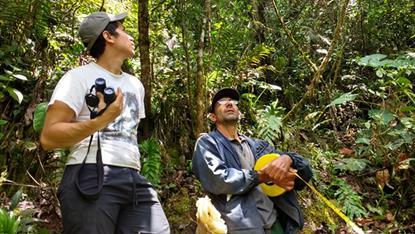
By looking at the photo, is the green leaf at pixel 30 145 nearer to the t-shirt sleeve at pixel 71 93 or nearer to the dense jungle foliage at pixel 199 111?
the dense jungle foliage at pixel 199 111

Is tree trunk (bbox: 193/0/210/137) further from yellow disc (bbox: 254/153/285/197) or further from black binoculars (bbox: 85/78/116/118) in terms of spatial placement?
black binoculars (bbox: 85/78/116/118)

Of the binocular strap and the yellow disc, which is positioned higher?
the binocular strap

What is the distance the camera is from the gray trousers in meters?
2.19

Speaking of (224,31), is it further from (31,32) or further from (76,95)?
(76,95)

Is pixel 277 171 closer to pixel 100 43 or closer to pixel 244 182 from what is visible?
pixel 244 182

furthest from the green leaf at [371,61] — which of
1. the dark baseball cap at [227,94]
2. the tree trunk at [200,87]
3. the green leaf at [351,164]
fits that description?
the dark baseball cap at [227,94]

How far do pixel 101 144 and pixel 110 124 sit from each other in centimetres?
13

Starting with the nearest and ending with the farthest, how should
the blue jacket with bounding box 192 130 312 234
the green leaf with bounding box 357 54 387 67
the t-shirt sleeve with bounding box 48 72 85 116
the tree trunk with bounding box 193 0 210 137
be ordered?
the t-shirt sleeve with bounding box 48 72 85 116 → the blue jacket with bounding box 192 130 312 234 → the tree trunk with bounding box 193 0 210 137 → the green leaf with bounding box 357 54 387 67

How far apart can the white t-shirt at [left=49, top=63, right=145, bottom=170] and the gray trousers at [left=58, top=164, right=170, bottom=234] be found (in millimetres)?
65

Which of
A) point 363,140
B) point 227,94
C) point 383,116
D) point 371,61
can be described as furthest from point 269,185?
point 371,61

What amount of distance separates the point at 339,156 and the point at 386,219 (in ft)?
3.56

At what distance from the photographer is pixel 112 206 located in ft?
7.47

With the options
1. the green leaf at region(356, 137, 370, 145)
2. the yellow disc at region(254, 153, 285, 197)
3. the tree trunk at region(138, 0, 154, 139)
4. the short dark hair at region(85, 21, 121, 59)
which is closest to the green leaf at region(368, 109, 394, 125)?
the green leaf at region(356, 137, 370, 145)

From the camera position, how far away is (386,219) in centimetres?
478
